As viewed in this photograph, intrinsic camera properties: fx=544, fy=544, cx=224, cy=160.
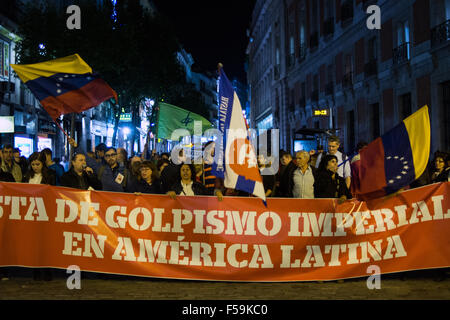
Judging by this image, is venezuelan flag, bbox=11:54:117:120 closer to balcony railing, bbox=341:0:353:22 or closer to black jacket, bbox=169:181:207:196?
black jacket, bbox=169:181:207:196

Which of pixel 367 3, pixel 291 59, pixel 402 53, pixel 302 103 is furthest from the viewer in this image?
pixel 291 59

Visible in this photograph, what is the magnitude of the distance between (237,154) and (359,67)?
21.5m

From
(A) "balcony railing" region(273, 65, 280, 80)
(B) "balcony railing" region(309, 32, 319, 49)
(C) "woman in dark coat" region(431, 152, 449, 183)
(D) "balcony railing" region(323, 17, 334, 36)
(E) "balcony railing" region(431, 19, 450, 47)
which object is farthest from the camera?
(A) "balcony railing" region(273, 65, 280, 80)

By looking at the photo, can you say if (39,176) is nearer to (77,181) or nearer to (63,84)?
(77,181)

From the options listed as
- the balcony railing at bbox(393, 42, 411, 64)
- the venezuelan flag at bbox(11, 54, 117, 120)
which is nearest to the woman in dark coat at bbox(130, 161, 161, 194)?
the venezuelan flag at bbox(11, 54, 117, 120)

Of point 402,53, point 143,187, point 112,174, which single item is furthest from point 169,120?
point 402,53

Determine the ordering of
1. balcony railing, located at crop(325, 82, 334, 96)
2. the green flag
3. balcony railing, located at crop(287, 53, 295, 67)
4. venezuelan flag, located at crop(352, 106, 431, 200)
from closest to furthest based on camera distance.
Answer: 1. venezuelan flag, located at crop(352, 106, 431, 200)
2. the green flag
3. balcony railing, located at crop(325, 82, 334, 96)
4. balcony railing, located at crop(287, 53, 295, 67)

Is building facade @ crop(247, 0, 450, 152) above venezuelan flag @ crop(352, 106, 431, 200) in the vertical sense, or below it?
above

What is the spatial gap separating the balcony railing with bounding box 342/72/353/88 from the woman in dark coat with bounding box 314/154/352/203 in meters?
20.4

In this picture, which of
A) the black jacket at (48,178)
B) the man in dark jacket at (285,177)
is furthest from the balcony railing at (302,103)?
the black jacket at (48,178)

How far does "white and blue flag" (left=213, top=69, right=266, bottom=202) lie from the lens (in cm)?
647

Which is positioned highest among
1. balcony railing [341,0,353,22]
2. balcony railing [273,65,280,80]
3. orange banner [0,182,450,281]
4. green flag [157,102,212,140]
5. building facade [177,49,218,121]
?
building facade [177,49,218,121]

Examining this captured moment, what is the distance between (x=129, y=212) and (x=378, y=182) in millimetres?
3304

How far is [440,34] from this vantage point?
59.7 ft
